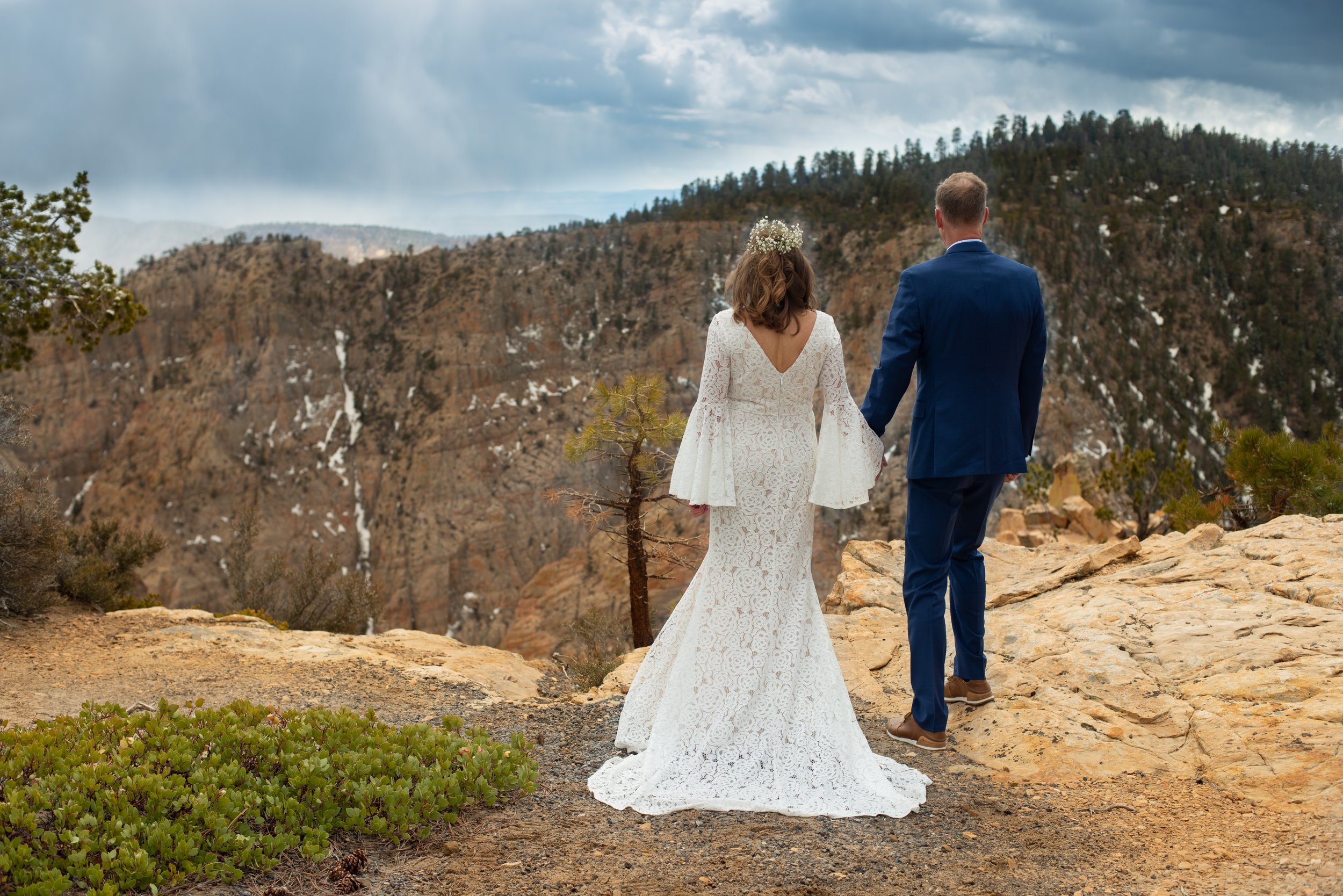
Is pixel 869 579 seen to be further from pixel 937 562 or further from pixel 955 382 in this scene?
pixel 955 382

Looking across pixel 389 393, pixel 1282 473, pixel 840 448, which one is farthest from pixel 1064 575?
pixel 389 393

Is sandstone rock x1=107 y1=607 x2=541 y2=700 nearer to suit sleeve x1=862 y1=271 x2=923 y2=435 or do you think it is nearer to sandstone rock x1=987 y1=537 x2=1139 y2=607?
suit sleeve x1=862 y1=271 x2=923 y2=435

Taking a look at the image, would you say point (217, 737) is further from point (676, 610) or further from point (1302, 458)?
point (1302, 458)

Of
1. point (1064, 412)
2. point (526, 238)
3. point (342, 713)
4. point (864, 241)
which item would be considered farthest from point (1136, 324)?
point (342, 713)

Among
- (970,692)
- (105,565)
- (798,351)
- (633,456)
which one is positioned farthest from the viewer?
(633,456)

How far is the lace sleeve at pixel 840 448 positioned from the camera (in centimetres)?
389

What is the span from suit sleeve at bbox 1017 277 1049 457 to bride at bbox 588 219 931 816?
0.71 m

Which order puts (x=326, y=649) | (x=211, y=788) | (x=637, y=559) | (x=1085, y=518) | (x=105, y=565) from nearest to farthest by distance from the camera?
(x=211, y=788) → (x=326, y=649) → (x=105, y=565) → (x=637, y=559) → (x=1085, y=518)

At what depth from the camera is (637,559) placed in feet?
30.6

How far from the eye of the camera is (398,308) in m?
54.9

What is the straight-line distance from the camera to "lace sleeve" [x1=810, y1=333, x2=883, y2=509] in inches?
153

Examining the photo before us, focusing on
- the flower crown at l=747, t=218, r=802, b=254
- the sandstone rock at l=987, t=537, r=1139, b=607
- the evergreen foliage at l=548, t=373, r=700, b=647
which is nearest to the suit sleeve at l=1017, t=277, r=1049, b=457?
the flower crown at l=747, t=218, r=802, b=254

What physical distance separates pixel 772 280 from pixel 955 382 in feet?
3.10

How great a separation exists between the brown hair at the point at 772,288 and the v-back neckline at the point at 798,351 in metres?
A: 0.05
